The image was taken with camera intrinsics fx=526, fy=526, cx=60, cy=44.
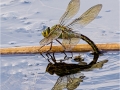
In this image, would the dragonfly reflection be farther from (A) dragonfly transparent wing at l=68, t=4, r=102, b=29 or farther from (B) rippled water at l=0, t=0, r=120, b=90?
(A) dragonfly transparent wing at l=68, t=4, r=102, b=29

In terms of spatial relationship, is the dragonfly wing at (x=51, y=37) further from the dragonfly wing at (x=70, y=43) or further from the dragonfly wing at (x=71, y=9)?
the dragonfly wing at (x=71, y=9)

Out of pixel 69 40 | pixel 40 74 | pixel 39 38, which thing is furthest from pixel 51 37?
pixel 39 38

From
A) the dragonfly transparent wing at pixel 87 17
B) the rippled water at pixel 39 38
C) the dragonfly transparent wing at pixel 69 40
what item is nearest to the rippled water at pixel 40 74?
the rippled water at pixel 39 38

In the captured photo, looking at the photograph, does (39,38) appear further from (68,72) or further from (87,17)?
(68,72)

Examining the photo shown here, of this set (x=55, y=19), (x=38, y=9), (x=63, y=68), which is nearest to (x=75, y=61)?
(x=63, y=68)

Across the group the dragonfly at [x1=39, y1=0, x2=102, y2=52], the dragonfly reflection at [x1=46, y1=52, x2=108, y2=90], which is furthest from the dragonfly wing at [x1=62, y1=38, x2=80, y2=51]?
the dragonfly reflection at [x1=46, y1=52, x2=108, y2=90]

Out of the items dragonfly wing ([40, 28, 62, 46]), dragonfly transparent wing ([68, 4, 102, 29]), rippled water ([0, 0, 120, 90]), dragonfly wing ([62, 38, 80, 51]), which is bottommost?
rippled water ([0, 0, 120, 90])
